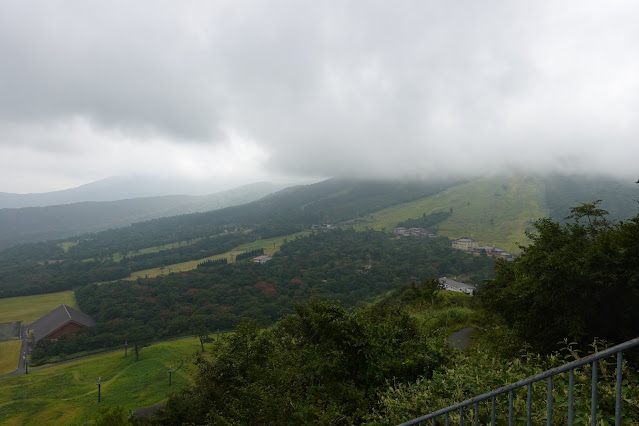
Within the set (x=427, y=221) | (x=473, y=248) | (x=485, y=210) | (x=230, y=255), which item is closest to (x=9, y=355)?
(x=230, y=255)

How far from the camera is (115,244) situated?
154 metres

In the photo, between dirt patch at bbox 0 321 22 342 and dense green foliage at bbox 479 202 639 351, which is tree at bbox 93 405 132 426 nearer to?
dense green foliage at bbox 479 202 639 351

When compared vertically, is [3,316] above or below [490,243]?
above

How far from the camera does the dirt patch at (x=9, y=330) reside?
58938 millimetres

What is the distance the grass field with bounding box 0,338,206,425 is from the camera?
3350 cm

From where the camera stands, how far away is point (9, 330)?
204ft

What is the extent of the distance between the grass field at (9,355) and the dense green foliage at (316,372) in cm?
6024

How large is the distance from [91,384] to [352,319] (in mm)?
48720

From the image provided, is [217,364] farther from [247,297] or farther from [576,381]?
[247,297]

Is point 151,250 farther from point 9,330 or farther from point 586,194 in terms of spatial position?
point 586,194

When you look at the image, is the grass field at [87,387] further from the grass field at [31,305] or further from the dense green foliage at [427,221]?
the dense green foliage at [427,221]

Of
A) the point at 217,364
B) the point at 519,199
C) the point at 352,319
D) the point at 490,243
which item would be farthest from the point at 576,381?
the point at 519,199

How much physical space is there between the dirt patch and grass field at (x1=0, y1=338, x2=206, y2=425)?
70.3 ft

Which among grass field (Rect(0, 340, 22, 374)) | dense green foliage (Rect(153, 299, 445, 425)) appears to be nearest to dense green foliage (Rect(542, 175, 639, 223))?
dense green foliage (Rect(153, 299, 445, 425))
